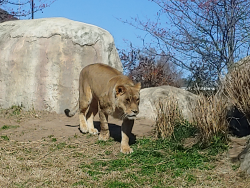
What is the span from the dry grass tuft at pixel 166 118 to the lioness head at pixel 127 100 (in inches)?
34.0

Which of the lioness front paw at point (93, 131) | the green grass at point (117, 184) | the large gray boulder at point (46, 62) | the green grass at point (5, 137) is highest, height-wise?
the large gray boulder at point (46, 62)

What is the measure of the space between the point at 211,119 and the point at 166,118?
1102 mm

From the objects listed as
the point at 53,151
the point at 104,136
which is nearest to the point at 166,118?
the point at 104,136

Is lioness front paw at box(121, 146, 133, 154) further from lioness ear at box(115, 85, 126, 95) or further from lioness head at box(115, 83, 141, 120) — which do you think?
lioness ear at box(115, 85, 126, 95)

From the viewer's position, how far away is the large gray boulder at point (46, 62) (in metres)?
10.1

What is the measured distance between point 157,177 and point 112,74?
115 inches

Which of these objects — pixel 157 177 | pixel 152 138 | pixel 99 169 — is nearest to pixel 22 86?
pixel 152 138

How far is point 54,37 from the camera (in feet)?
33.6

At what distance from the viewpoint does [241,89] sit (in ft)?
20.6

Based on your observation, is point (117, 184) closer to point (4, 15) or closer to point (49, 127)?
point (49, 127)

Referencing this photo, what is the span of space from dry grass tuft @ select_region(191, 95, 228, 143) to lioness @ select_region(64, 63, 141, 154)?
1.07m

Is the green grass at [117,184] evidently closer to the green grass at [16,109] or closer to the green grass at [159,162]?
the green grass at [159,162]

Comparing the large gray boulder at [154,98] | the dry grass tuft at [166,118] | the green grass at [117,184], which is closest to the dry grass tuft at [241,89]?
the dry grass tuft at [166,118]

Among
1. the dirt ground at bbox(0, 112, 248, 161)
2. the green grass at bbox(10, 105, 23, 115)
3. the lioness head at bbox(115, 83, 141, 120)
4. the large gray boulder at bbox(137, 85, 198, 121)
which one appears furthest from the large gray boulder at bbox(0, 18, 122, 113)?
the lioness head at bbox(115, 83, 141, 120)
